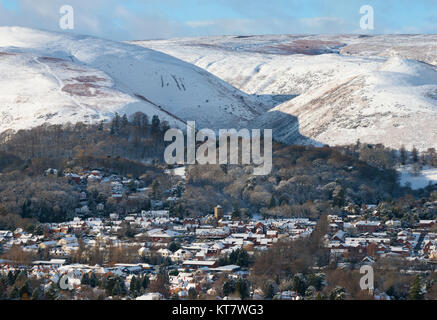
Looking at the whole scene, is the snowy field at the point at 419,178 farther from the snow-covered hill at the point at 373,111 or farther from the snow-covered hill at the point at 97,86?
the snow-covered hill at the point at 97,86

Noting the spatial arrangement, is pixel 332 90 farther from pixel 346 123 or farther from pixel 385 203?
pixel 385 203
